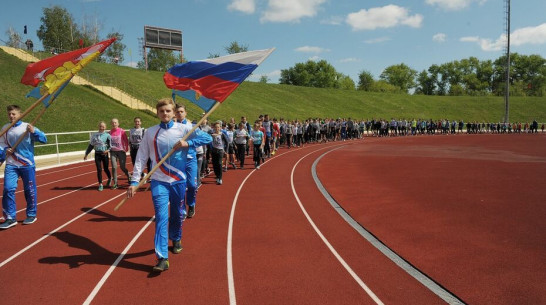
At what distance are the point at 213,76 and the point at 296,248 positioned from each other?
3.08m

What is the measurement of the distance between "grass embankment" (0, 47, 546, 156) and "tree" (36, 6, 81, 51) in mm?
23839

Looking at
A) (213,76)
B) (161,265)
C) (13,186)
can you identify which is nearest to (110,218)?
(13,186)

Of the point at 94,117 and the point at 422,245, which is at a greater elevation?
the point at 94,117

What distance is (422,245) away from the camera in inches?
210

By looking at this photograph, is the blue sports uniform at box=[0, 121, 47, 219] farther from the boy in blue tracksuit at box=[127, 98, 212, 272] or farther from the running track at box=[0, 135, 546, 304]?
the boy in blue tracksuit at box=[127, 98, 212, 272]

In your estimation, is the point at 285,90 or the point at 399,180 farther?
the point at 285,90

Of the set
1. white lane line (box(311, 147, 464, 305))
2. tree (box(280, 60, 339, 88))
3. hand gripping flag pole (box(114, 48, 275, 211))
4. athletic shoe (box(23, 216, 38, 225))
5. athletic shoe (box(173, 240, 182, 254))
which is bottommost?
white lane line (box(311, 147, 464, 305))

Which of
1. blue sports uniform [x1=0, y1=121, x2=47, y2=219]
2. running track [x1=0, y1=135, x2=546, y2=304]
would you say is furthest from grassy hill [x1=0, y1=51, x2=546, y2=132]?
running track [x1=0, y1=135, x2=546, y2=304]

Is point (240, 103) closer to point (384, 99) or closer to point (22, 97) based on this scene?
point (22, 97)

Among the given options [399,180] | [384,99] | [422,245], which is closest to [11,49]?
[399,180]

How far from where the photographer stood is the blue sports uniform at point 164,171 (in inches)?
169

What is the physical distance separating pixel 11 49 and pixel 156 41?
14473 mm

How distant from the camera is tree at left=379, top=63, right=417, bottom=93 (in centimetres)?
11131

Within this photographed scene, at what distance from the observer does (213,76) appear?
5613 millimetres
